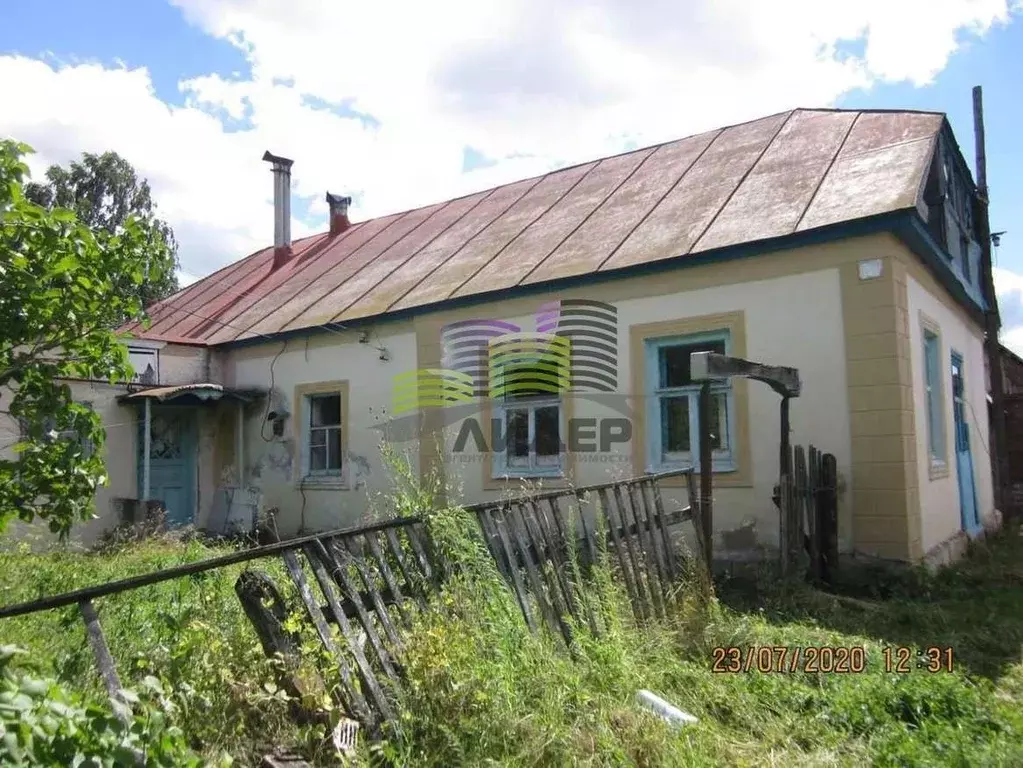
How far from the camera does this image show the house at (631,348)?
6867 mm

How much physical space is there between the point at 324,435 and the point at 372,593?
7.85 meters

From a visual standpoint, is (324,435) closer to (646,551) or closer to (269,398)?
(269,398)

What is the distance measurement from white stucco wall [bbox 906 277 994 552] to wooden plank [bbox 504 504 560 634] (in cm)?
442

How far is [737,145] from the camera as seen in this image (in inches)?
395

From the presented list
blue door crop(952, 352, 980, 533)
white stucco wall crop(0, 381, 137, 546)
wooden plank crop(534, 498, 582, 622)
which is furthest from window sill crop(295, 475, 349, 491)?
blue door crop(952, 352, 980, 533)

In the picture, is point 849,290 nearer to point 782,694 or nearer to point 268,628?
point 782,694

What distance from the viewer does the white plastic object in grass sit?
11.2ft

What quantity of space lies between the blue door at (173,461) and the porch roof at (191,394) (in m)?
0.53

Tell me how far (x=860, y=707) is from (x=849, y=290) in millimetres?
4148

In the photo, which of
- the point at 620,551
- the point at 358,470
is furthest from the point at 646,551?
the point at 358,470

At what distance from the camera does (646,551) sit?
513 centimetres

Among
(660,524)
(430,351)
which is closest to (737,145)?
(430,351)

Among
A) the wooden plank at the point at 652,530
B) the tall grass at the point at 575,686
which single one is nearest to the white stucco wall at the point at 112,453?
the tall grass at the point at 575,686

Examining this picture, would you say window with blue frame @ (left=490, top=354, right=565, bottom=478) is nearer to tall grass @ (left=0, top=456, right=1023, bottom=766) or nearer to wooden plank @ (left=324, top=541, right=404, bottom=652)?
tall grass @ (left=0, top=456, right=1023, bottom=766)
